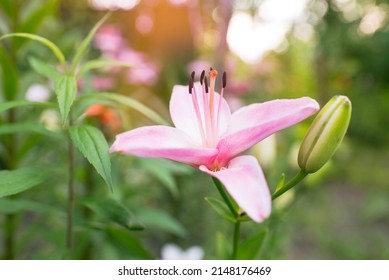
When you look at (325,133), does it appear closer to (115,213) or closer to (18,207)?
(115,213)

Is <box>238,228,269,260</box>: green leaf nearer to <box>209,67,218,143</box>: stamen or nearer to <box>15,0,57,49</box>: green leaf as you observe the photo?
<box>209,67,218,143</box>: stamen

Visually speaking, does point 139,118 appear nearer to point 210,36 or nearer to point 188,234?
point 188,234

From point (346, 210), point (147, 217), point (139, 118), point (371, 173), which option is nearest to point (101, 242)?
point (147, 217)

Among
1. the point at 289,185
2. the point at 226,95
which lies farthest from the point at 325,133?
the point at 226,95

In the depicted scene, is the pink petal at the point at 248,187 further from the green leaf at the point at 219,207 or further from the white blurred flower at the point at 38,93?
the white blurred flower at the point at 38,93

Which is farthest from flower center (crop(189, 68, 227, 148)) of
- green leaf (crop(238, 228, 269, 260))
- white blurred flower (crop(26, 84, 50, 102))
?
white blurred flower (crop(26, 84, 50, 102))

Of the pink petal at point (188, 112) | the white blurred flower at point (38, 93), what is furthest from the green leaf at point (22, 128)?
the white blurred flower at point (38, 93)
